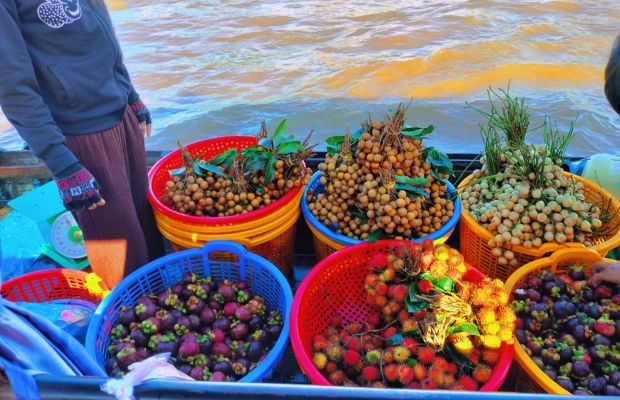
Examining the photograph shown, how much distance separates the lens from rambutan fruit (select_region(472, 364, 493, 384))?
1.36m

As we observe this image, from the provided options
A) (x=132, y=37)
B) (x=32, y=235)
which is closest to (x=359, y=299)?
(x=32, y=235)

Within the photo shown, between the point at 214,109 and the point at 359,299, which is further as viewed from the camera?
the point at 214,109

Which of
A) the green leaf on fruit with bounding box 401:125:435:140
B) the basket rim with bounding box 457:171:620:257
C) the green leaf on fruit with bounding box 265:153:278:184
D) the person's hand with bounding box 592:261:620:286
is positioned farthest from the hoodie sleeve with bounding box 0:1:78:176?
the person's hand with bounding box 592:261:620:286

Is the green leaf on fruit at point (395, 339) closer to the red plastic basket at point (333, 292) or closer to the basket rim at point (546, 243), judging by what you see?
the red plastic basket at point (333, 292)

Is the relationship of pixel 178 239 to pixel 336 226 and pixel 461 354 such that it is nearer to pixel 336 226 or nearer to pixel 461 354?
pixel 336 226

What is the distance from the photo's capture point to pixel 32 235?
2.54 meters

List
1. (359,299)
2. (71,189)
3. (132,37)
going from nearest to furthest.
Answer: (71,189) < (359,299) < (132,37)

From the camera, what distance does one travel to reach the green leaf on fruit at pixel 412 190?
6.29ft

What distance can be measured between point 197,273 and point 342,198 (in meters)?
0.71

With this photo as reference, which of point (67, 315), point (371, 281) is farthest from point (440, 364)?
point (67, 315)

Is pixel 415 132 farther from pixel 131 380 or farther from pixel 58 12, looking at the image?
pixel 131 380

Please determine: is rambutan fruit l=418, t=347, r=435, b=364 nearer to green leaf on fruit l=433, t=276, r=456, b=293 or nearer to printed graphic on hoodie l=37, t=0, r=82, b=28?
green leaf on fruit l=433, t=276, r=456, b=293

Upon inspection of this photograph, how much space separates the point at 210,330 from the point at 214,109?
3721 millimetres

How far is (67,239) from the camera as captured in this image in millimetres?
2477
